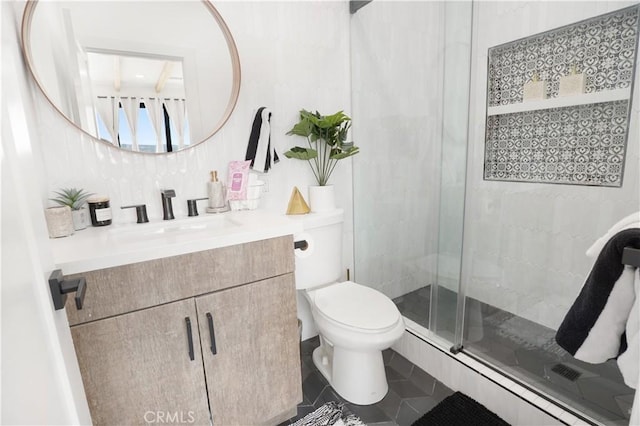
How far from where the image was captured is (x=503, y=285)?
2.06 metres

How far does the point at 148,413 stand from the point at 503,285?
200 cm

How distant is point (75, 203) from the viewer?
4.15ft

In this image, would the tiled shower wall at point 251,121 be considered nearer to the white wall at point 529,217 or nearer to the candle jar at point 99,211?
the candle jar at point 99,211

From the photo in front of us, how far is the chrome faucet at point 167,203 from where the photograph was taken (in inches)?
55.8

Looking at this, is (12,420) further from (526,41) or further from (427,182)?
(526,41)

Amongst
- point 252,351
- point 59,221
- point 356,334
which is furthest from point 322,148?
point 59,221

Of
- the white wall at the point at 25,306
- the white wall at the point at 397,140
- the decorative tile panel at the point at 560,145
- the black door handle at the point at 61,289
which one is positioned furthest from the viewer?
the white wall at the point at 397,140

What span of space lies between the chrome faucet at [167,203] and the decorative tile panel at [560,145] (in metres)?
1.86

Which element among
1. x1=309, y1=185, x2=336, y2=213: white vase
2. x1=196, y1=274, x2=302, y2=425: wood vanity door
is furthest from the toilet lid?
x1=309, y1=185, x2=336, y2=213: white vase

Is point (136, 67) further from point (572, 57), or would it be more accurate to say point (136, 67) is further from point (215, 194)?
point (572, 57)

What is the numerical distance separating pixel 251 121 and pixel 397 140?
3.12 ft

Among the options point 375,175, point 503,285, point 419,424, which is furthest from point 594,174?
point 419,424

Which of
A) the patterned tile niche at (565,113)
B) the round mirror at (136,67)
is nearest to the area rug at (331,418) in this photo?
the round mirror at (136,67)

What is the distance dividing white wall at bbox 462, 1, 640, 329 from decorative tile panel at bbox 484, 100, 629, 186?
5 cm
